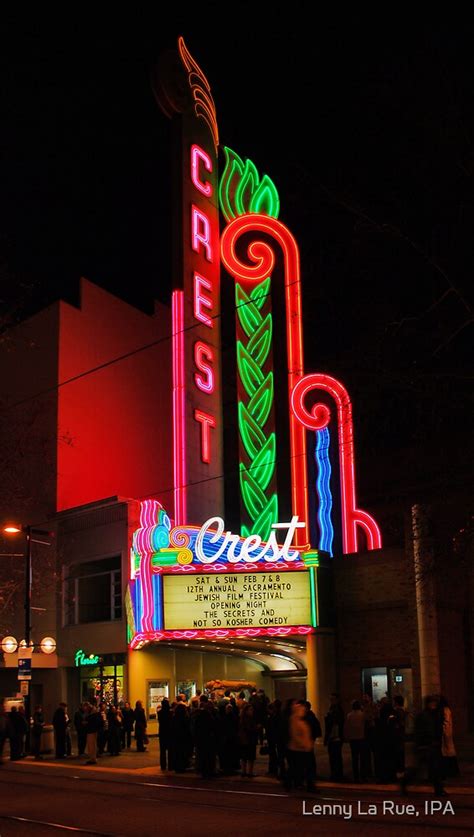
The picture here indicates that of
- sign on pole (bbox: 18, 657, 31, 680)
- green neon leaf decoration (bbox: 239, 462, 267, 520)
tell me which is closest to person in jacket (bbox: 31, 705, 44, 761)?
sign on pole (bbox: 18, 657, 31, 680)

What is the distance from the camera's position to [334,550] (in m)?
29.6

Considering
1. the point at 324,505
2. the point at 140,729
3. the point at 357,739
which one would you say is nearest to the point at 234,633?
the point at 140,729

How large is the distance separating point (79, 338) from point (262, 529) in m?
13.7

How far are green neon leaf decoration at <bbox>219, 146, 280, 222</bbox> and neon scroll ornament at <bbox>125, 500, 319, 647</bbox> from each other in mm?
11404

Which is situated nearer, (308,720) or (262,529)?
(308,720)

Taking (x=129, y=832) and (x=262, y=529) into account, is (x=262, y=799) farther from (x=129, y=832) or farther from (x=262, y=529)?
(x=262, y=529)

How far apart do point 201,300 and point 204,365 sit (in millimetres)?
2172

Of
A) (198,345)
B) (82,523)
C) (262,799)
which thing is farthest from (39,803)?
(82,523)

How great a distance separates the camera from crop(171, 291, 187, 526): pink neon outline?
29.5m

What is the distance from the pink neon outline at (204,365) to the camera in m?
30.7

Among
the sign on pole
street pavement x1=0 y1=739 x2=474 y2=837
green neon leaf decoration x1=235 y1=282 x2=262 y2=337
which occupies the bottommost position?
street pavement x1=0 y1=739 x2=474 y2=837

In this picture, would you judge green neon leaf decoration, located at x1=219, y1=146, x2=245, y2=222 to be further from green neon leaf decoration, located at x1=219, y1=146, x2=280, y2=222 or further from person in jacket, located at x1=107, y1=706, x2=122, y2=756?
person in jacket, located at x1=107, y1=706, x2=122, y2=756

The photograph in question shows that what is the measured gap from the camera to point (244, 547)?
88.8 ft

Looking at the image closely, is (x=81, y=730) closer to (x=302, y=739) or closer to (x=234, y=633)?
(x=234, y=633)
